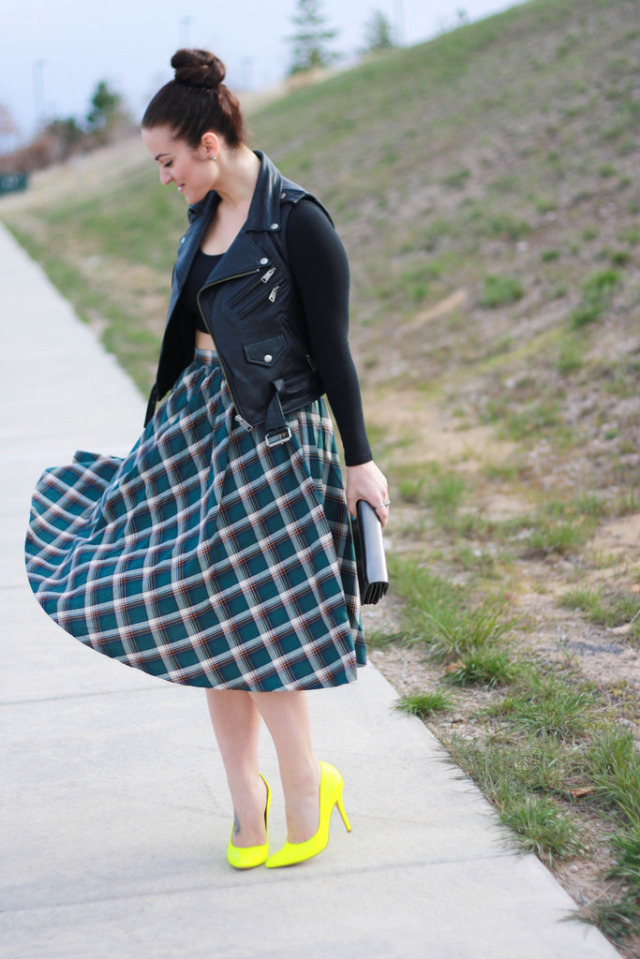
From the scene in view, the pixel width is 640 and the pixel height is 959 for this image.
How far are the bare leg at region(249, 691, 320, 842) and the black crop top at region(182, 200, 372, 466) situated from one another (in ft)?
1.91

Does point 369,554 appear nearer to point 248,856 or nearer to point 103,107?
point 248,856

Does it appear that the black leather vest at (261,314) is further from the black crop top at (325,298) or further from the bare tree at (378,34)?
the bare tree at (378,34)

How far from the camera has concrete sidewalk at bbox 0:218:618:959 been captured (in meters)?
2.13

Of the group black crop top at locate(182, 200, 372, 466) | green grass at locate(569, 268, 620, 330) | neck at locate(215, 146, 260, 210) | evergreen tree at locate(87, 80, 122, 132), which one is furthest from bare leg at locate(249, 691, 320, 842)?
evergreen tree at locate(87, 80, 122, 132)

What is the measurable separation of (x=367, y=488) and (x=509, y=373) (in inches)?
208

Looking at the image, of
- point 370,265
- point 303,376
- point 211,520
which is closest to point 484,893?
point 211,520

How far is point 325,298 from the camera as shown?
2178 mm

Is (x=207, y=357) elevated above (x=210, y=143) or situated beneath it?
situated beneath

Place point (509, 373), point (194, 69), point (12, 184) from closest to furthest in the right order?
point (194, 69) → point (509, 373) → point (12, 184)

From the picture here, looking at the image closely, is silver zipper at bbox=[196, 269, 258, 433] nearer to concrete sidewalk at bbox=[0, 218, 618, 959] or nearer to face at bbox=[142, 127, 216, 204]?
face at bbox=[142, 127, 216, 204]

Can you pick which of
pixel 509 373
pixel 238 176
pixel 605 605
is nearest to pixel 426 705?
pixel 605 605

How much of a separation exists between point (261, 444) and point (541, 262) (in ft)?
24.4

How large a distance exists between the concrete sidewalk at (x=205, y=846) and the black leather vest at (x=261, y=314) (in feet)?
3.43

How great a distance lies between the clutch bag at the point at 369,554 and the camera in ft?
7.21
